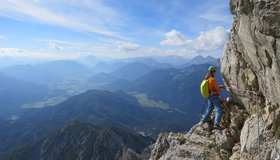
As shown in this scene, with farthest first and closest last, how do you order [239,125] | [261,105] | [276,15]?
1. [239,125]
2. [261,105]
3. [276,15]

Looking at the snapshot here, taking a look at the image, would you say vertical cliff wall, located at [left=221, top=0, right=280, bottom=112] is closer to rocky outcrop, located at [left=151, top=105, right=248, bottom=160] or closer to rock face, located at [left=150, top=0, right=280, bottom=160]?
rock face, located at [left=150, top=0, right=280, bottom=160]

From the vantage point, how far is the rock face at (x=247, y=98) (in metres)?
17.6

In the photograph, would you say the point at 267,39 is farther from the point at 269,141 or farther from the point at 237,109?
the point at 237,109

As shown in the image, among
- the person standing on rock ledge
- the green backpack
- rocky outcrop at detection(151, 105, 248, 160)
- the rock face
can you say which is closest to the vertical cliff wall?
the rock face

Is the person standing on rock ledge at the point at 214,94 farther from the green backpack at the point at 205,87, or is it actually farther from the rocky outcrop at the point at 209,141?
the rocky outcrop at the point at 209,141

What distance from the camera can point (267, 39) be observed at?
1758 centimetres

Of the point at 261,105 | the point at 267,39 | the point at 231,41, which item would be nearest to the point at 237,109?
the point at 261,105

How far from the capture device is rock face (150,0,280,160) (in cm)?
1762

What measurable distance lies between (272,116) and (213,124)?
27.4 feet

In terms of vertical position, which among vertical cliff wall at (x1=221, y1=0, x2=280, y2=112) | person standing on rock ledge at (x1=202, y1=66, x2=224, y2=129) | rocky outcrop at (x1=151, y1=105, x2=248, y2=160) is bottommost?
rocky outcrop at (x1=151, y1=105, x2=248, y2=160)

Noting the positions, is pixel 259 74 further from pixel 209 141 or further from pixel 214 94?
pixel 209 141

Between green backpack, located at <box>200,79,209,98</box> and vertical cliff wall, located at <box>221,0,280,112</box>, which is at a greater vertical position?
vertical cliff wall, located at <box>221,0,280,112</box>

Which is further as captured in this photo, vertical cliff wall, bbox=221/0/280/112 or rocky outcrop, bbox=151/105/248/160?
rocky outcrop, bbox=151/105/248/160

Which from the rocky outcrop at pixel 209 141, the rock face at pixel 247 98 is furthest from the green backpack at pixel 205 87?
the rocky outcrop at pixel 209 141
